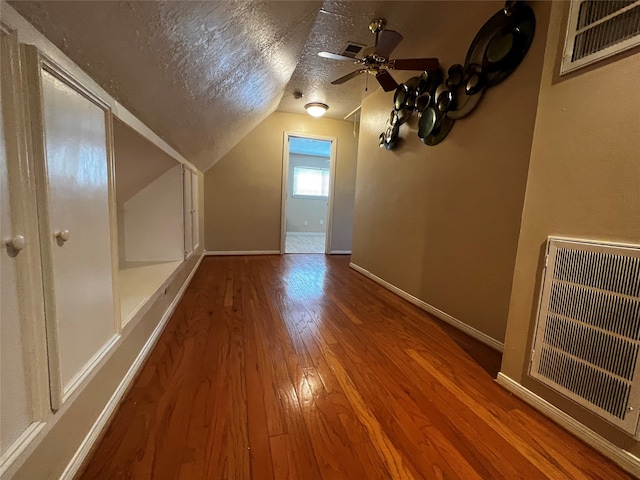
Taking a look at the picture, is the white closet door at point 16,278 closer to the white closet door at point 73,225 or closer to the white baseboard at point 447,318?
the white closet door at point 73,225

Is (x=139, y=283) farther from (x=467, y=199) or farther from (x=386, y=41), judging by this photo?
(x=386, y=41)

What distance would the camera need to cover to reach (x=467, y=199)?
6.67 feet

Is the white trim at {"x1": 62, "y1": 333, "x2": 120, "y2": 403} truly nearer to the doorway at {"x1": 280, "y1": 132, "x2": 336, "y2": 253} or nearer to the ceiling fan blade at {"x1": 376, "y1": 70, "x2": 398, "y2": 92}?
the ceiling fan blade at {"x1": 376, "y1": 70, "x2": 398, "y2": 92}

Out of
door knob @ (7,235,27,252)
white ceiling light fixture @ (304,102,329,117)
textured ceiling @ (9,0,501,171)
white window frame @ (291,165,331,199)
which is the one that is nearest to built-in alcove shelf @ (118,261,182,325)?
door knob @ (7,235,27,252)

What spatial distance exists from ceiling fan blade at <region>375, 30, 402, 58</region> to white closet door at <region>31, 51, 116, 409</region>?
192cm

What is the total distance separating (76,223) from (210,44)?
1078 millimetres

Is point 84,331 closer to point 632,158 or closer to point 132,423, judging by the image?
point 132,423

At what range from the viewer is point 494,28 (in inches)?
70.0

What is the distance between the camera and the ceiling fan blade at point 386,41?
1.99 metres

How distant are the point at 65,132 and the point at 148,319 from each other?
1161 mm

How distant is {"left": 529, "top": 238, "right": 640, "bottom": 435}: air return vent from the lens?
0.96 metres

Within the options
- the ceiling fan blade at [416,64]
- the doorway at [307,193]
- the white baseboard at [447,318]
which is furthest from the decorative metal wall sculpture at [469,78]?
the doorway at [307,193]

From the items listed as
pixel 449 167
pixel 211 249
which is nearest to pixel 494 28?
pixel 449 167

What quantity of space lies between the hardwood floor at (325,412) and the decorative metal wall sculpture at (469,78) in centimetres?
171
